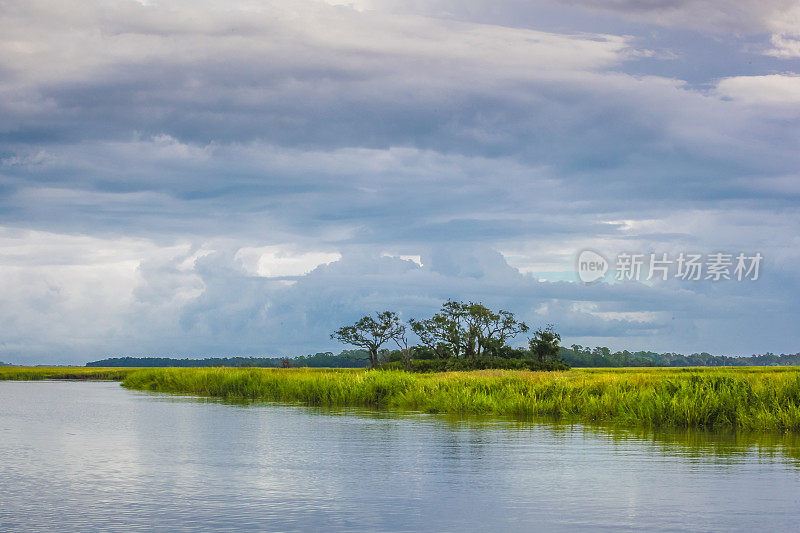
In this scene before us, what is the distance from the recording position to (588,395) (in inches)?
1262

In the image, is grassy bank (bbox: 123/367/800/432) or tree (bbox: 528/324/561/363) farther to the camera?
tree (bbox: 528/324/561/363)

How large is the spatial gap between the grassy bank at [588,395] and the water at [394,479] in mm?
2455

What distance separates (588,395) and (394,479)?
17.5 metres

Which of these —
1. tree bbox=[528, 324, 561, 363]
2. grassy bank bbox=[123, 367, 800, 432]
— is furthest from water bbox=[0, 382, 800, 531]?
tree bbox=[528, 324, 561, 363]

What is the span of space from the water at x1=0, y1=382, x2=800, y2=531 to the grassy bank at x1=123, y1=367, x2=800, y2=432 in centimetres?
245

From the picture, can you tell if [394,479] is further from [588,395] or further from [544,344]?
[544,344]

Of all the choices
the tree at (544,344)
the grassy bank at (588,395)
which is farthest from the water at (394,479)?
the tree at (544,344)

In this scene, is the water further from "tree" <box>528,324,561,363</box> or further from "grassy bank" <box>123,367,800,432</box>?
"tree" <box>528,324,561,363</box>

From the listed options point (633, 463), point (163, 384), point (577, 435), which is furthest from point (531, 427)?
point (163, 384)

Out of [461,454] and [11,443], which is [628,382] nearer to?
[461,454]

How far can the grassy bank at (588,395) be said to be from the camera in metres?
26.5

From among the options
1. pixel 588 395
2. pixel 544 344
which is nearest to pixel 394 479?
pixel 588 395

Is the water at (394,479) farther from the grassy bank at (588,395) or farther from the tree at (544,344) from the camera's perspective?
the tree at (544,344)

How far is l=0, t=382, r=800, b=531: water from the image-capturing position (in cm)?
1248
